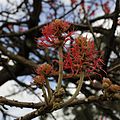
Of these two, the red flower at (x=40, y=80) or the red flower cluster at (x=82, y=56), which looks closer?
the red flower cluster at (x=82, y=56)

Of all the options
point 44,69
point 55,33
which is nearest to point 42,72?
point 44,69

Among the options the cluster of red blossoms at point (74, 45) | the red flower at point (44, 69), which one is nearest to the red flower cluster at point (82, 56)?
the cluster of red blossoms at point (74, 45)

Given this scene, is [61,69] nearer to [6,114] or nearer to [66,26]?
[66,26]

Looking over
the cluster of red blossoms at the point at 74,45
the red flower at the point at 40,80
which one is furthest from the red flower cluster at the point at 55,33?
the red flower at the point at 40,80

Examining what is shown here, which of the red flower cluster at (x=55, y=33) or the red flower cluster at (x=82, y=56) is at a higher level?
the red flower cluster at (x=55, y=33)

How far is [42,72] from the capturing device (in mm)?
1761

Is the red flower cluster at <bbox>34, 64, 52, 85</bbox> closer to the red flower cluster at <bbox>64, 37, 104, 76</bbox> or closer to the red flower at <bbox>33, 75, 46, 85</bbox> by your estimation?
the red flower at <bbox>33, 75, 46, 85</bbox>

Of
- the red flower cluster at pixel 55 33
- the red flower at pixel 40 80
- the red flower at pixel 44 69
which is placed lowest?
the red flower at pixel 40 80

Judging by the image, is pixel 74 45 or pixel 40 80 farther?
pixel 40 80

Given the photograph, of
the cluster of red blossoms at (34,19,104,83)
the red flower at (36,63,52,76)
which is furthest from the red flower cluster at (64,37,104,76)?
the red flower at (36,63,52,76)

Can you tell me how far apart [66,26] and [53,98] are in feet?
1.09

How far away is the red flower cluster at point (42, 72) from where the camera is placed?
69.1 inches

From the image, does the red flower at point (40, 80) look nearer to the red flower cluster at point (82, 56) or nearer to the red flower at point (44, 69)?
the red flower at point (44, 69)

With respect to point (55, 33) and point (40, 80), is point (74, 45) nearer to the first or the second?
point (55, 33)
